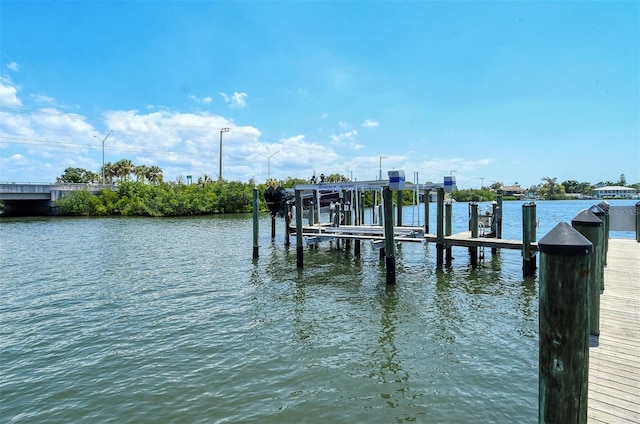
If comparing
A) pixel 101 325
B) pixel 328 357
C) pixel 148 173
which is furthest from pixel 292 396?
pixel 148 173

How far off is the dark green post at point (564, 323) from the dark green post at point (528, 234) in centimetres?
1082

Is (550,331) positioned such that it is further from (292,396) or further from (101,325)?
(101,325)

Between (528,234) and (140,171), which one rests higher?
(140,171)

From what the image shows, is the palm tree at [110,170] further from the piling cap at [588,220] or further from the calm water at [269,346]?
the piling cap at [588,220]

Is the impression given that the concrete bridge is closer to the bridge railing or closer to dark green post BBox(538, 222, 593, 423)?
the bridge railing

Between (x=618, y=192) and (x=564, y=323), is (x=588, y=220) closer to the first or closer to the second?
(x=564, y=323)

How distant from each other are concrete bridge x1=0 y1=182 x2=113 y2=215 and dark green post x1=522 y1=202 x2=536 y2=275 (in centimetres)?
6481

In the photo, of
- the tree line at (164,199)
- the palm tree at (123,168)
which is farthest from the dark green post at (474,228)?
the palm tree at (123,168)

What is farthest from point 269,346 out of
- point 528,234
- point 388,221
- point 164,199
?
point 164,199

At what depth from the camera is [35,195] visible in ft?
198

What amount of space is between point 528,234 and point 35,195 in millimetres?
68433

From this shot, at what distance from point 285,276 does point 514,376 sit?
963 cm

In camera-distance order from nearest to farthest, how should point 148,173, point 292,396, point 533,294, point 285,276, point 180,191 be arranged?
point 292,396
point 533,294
point 285,276
point 180,191
point 148,173

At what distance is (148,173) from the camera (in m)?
109
